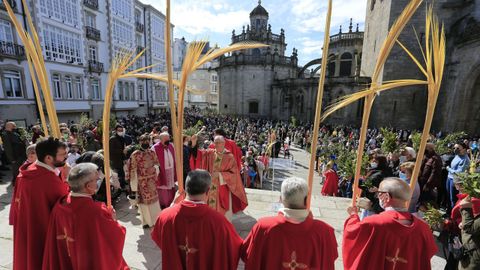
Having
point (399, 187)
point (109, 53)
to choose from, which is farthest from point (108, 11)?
point (399, 187)

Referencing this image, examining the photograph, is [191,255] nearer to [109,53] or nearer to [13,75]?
[13,75]

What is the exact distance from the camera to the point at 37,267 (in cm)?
237

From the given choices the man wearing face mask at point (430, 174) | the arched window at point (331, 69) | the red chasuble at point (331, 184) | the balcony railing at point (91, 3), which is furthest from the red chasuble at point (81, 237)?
the arched window at point (331, 69)

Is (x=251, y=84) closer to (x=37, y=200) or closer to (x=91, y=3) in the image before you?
(x=91, y=3)

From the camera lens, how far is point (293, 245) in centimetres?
185

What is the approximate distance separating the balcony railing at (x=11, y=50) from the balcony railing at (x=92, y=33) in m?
5.95

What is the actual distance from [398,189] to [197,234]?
5.56ft

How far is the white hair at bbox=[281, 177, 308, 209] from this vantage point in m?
1.82

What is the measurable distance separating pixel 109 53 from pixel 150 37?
7.69 meters

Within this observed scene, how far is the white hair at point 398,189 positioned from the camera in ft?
6.56

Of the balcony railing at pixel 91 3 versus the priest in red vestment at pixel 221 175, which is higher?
the balcony railing at pixel 91 3

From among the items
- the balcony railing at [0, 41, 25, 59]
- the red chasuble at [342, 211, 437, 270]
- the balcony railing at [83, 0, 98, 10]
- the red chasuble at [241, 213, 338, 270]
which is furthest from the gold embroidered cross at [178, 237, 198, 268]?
the balcony railing at [83, 0, 98, 10]

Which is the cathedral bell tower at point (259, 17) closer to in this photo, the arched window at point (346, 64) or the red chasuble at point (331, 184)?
the arched window at point (346, 64)

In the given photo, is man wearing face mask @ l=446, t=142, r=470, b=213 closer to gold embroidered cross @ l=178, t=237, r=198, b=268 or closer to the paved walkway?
the paved walkway
